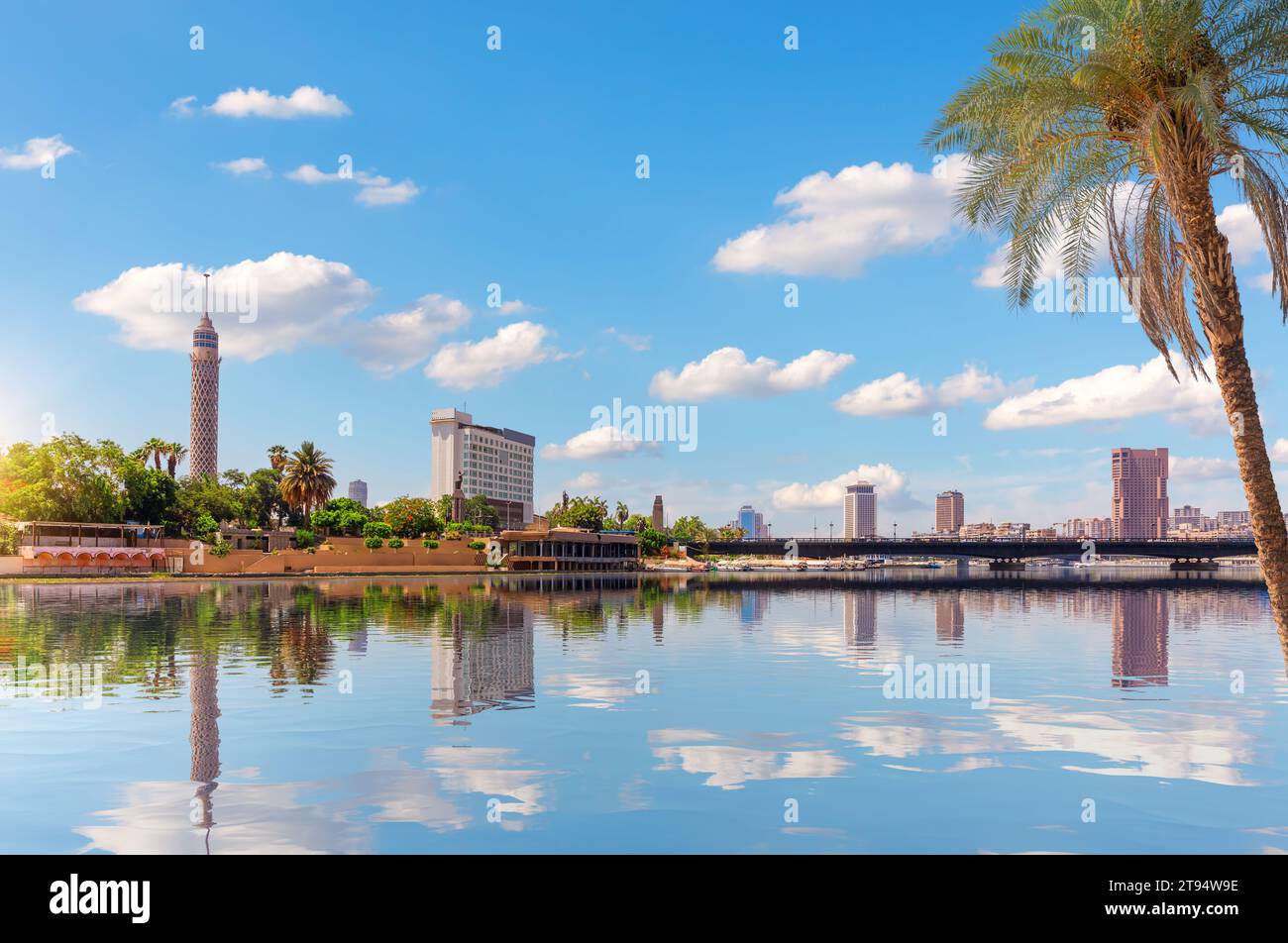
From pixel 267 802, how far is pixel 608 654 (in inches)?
692

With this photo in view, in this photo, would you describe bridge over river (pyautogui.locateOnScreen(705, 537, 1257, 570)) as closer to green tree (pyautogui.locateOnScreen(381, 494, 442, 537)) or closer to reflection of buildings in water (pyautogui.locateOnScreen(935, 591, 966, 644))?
green tree (pyautogui.locateOnScreen(381, 494, 442, 537))

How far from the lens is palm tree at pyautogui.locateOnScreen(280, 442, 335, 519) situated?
4705 inches

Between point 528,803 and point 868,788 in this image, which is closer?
point 528,803

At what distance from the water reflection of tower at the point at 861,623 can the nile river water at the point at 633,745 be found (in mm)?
1414

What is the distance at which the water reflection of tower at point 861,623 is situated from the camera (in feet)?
111

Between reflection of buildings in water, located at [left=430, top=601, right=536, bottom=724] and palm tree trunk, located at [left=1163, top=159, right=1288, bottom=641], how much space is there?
13.0m

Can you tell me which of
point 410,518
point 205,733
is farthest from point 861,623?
point 410,518

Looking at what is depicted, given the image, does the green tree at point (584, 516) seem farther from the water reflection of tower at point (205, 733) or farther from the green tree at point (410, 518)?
the water reflection of tower at point (205, 733)

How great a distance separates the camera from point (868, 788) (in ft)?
41.7

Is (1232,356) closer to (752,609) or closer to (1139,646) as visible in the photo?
(1139,646)

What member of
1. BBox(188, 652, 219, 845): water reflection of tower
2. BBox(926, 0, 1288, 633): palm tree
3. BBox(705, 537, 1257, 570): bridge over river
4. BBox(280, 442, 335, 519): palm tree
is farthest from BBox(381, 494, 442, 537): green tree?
BBox(926, 0, 1288, 633): palm tree

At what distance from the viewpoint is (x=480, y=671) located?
2452cm
